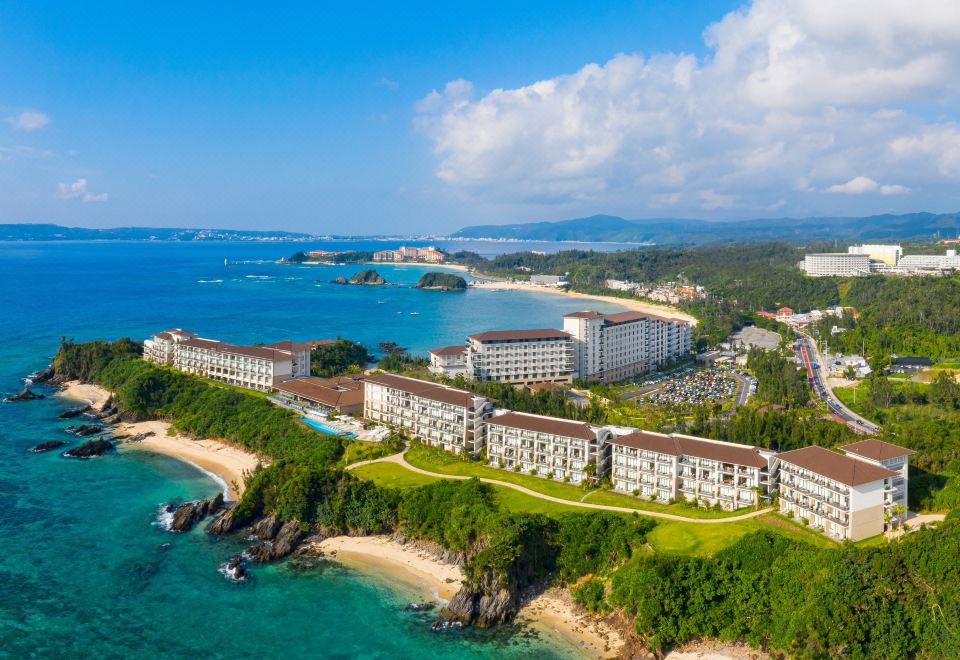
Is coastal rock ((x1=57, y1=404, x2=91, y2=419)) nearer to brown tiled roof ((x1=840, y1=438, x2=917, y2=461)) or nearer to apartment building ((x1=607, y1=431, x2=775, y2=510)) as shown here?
apartment building ((x1=607, y1=431, x2=775, y2=510))

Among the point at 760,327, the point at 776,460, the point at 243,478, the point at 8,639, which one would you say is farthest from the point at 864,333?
the point at 8,639

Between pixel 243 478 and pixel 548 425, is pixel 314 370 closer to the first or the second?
pixel 243 478

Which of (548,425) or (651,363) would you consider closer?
(548,425)

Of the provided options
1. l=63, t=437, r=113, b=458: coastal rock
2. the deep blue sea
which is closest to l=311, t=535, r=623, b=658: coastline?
the deep blue sea

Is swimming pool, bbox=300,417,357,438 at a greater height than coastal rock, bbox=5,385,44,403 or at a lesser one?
greater

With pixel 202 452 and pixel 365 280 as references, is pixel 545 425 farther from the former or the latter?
pixel 365 280

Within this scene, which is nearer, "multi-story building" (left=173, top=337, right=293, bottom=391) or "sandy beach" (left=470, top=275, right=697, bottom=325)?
"multi-story building" (left=173, top=337, right=293, bottom=391)
